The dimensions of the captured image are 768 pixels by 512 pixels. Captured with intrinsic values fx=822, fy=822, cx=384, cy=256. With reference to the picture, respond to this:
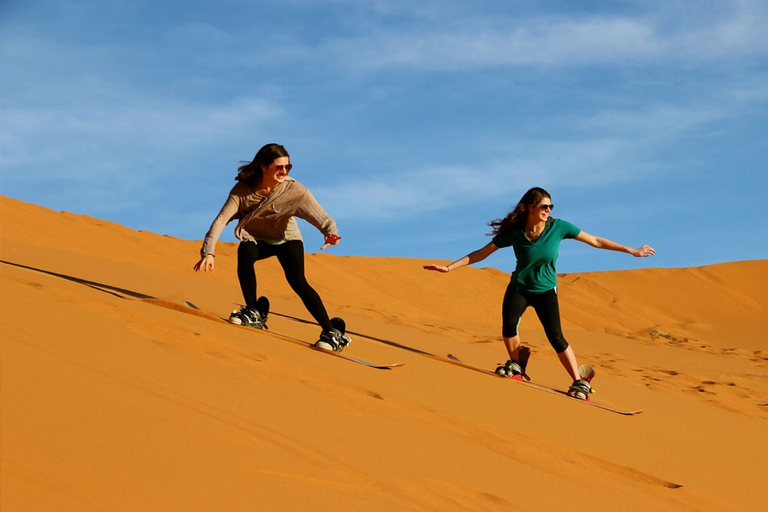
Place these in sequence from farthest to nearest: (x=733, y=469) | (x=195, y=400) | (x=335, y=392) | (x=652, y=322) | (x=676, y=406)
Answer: (x=652, y=322), (x=676, y=406), (x=733, y=469), (x=335, y=392), (x=195, y=400)

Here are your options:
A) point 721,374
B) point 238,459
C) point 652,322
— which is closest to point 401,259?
point 652,322

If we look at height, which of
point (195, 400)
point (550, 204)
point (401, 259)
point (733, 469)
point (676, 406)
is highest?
point (401, 259)

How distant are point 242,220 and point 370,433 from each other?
2915mm

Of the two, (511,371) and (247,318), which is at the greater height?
(511,371)

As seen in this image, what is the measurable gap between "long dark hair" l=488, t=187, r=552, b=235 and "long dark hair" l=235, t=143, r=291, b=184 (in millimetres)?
1759

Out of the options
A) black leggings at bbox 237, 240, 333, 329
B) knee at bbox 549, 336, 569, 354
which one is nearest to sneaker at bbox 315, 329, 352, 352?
black leggings at bbox 237, 240, 333, 329

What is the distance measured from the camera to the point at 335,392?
3918 mm

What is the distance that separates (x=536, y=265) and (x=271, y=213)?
2036 mm

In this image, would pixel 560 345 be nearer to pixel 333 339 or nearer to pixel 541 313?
pixel 541 313

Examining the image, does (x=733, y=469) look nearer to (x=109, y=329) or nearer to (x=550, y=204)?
(x=550, y=204)

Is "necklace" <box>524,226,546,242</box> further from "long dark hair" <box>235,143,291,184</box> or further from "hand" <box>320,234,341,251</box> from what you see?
"long dark hair" <box>235,143,291,184</box>

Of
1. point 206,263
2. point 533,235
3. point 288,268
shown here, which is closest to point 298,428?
point 206,263

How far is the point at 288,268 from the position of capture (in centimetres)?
593

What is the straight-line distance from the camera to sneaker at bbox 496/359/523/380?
611 cm
